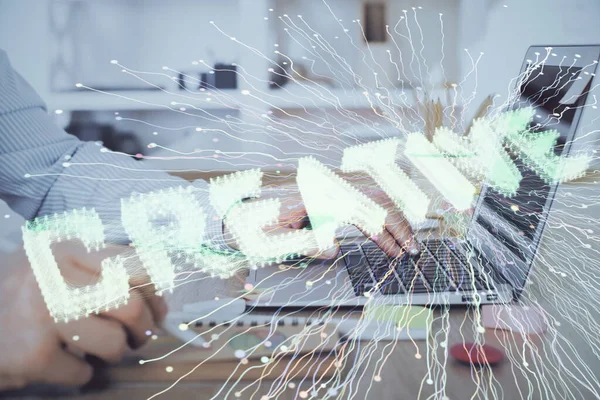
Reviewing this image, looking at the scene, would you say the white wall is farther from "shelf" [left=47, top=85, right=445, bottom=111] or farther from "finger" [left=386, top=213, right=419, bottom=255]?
"finger" [left=386, top=213, right=419, bottom=255]

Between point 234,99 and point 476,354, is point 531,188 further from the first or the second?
point 234,99

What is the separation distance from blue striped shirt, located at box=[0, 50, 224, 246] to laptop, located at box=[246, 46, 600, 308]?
6.5 inches

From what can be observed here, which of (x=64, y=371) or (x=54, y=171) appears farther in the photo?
(x=54, y=171)

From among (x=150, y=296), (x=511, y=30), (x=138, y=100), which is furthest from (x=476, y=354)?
(x=138, y=100)

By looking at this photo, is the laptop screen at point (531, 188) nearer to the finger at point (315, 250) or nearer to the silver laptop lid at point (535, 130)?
the silver laptop lid at point (535, 130)

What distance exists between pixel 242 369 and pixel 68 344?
0.62ft

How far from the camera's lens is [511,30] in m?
0.68

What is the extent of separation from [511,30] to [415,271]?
373 millimetres

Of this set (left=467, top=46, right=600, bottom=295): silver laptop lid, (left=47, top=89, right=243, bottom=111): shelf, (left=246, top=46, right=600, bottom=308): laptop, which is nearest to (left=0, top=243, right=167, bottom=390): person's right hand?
(left=246, top=46, right=600, bottom=308): laptop

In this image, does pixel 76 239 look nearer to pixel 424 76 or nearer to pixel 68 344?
pixel 68 344

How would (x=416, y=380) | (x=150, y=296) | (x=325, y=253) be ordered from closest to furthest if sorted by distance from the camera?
(x=416, y=380), (x=150, y=296), (x=325, y=253)

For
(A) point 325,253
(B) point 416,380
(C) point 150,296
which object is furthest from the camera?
(A) point 325,253

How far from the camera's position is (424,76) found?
2.31ft

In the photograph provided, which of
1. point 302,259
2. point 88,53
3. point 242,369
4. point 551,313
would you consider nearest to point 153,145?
point 88,53
